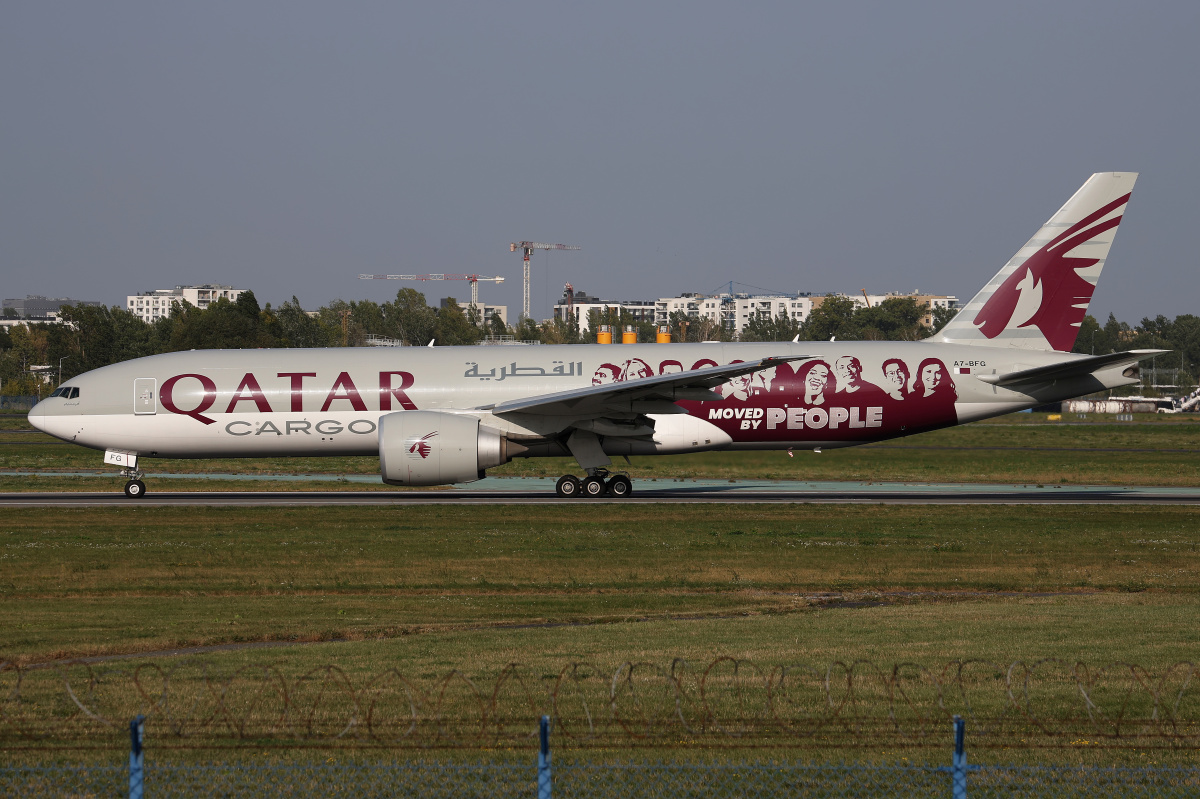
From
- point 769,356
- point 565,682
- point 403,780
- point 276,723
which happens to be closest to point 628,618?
A: point 565,682

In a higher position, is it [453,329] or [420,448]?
[453,329]

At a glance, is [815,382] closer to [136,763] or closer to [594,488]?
[594,488]

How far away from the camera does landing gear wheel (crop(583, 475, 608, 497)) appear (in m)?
29.9

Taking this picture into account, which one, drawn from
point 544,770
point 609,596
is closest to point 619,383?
point 609,596

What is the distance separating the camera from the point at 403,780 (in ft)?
24.8

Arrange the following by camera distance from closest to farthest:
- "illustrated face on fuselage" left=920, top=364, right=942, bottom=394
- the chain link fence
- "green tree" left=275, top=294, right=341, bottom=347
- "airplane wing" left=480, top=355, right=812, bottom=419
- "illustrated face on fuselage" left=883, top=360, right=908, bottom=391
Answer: the chain link fence → "airplane wing" left=480, top=355, right=812, bottom=419 → "illustrated face on fuselage" left=883, top=360, right=908, bottom=391 → "illustrated face on fuselage" left=920, top=364, right=942, bottom=394 → "green tree" left=275, top=294, right=341, bottom=347

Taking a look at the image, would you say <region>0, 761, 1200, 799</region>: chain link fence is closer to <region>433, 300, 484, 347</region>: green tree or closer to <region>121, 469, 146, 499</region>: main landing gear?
<region>121, 469, 146, 499</region>: main landing gear

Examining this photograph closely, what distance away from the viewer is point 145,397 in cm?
3055

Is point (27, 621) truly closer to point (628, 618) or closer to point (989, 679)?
point (628, 618)

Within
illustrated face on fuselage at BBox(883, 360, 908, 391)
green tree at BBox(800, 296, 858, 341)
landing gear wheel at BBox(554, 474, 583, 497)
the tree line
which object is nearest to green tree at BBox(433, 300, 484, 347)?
the tree line

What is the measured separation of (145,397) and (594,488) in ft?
41.8

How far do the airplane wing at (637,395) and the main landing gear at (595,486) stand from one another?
1968 millimetres

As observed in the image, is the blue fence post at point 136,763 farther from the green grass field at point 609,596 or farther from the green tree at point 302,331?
the green tree at point 302,331

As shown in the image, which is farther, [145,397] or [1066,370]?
Result: [145,397]
